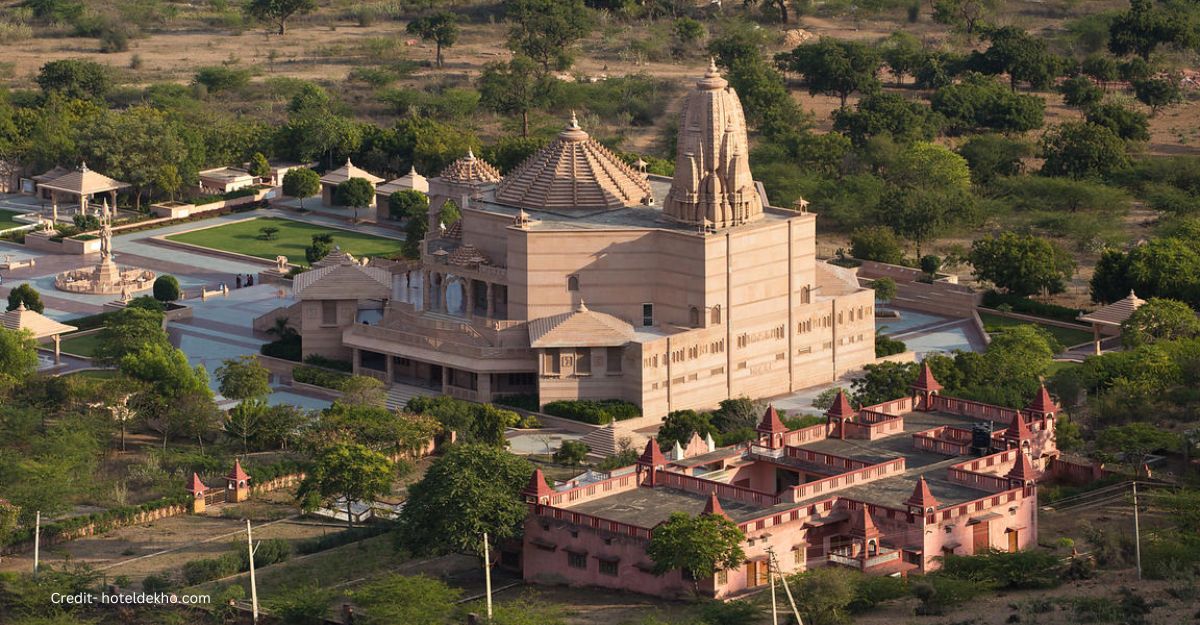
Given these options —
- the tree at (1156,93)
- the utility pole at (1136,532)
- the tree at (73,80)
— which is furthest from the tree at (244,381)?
the tree at (1156,93)

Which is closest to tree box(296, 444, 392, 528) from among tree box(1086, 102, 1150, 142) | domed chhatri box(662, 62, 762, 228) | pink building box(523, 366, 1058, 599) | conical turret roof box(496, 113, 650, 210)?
pink building box(523, 366, 1058, 599)

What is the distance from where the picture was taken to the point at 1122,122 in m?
160

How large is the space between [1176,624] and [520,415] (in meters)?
37.2

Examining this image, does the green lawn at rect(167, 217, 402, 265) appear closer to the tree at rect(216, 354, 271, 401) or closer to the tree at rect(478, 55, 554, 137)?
the tree at rect(478, 55, 554, 137)

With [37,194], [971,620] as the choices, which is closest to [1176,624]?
[971,620]

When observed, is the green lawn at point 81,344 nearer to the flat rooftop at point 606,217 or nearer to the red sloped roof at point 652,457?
the flat rooftop at point 606,217

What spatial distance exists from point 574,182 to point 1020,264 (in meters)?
24.7

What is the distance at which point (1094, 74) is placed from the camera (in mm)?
181375

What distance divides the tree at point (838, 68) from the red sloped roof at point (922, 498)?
90.7 meters

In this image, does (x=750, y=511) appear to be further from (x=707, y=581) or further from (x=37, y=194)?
(x=37, y=194)

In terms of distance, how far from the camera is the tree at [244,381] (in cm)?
10919

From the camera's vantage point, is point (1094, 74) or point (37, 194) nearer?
point (37, 194)

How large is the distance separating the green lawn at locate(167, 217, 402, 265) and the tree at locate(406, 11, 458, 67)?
45.2 m

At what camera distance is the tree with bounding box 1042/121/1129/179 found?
15138 centimetres
